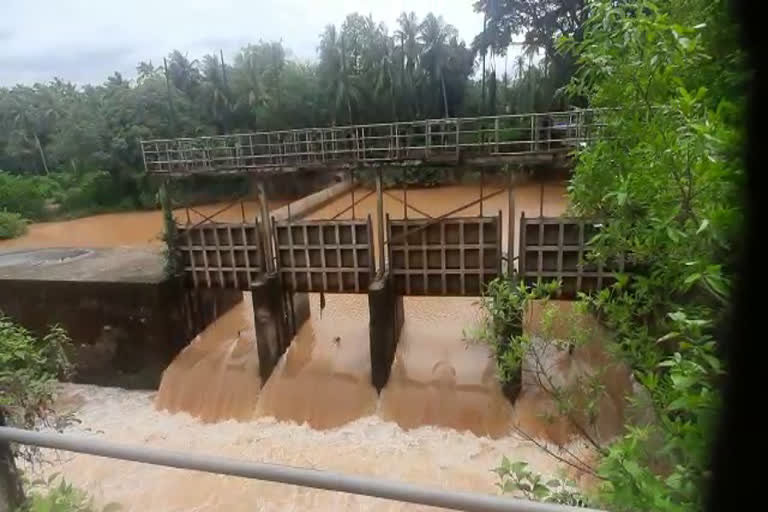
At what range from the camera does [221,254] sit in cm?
704

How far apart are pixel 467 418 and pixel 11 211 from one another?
19.3 meters

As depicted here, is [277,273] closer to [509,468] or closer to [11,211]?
[509,468]

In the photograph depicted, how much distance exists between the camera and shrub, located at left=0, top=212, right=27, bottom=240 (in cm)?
1612

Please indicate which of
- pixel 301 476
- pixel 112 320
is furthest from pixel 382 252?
pixel 301 476

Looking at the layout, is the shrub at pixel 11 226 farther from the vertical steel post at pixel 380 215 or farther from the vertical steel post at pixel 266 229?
the vertical steel post at pixel 380 215

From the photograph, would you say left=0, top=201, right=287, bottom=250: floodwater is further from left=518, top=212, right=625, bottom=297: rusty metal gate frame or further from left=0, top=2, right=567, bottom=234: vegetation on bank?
left=518, top=212, right=625, bottom=297: rusty metal gate frame

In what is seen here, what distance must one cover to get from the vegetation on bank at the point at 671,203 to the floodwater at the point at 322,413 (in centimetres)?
300

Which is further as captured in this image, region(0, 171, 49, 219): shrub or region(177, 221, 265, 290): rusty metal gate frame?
region(0, 171, 49, 219): shrub

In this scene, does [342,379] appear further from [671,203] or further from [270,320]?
[671,203]

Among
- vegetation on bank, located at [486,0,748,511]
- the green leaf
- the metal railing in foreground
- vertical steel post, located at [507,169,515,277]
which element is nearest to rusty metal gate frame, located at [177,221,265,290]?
vertical steel post, located at [507,169,515,277]

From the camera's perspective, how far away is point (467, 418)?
5879 millimetres

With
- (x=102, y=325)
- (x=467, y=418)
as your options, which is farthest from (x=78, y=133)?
(x=467, y=418)

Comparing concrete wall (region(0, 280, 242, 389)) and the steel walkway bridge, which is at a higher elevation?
the steel walkway bridge

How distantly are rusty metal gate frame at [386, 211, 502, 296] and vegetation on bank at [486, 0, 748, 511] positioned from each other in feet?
12.5
